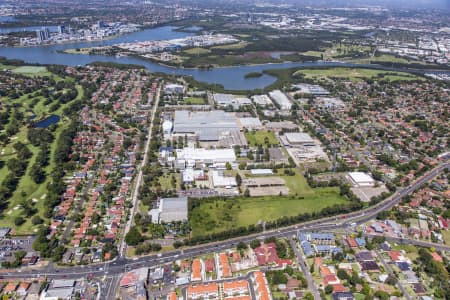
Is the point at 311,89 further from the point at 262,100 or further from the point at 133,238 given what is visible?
the point at 133,238

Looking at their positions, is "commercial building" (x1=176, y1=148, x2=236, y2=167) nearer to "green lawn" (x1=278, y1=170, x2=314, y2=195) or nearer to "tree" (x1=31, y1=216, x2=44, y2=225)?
"green lawn" (x1=278, y1=170, x2=314, y2=195)

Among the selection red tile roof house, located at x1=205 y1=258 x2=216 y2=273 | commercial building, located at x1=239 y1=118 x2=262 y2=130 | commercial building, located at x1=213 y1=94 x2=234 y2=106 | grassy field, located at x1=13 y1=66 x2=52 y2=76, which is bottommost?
red tile roof house, located at x1=205 y1=258 x2=216 y2=273

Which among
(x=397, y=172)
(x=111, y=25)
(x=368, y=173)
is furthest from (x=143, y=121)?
(x=111, y=25)

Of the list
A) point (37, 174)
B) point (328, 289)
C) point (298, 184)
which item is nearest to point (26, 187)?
point (37, 174)

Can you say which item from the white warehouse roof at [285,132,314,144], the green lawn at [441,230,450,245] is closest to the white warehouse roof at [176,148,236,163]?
the white warehouse roof at [285,132,314,144]

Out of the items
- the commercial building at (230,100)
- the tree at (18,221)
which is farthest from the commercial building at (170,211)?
the commercial building at (230,100)

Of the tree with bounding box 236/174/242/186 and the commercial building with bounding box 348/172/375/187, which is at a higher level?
the tree with bounding box 236/174/242/186
